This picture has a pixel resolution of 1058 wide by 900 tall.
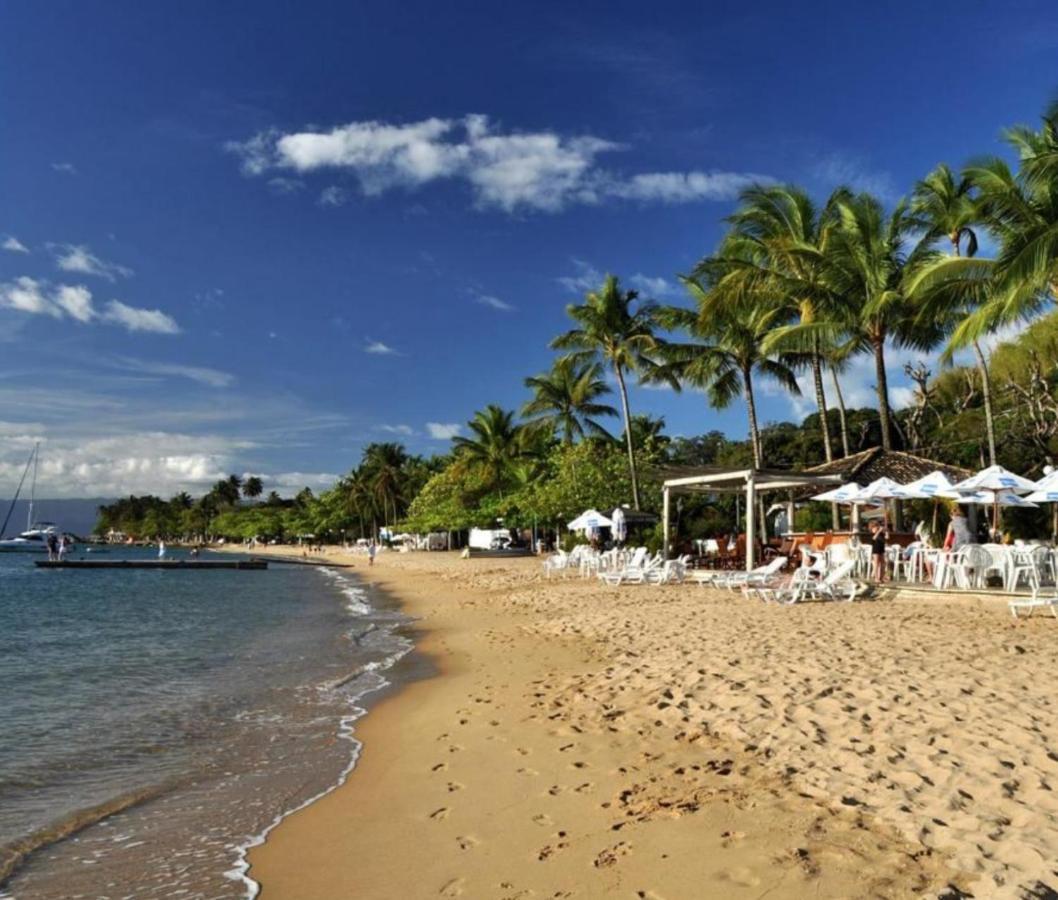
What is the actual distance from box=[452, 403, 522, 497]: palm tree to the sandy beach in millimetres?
38943

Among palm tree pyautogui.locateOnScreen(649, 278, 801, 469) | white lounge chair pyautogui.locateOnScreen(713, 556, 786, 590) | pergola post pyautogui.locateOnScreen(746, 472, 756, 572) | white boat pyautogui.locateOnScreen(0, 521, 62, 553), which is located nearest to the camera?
white lounge chair pyautogui.locateOnScreen(713, 556, 786, 590)

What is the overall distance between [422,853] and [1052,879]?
9.12ft

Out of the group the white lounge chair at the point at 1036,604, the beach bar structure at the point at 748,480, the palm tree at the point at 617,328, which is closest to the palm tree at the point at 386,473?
the palm tree at the point at 617,328

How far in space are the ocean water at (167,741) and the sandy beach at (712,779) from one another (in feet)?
1.44

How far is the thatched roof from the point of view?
17484 mm

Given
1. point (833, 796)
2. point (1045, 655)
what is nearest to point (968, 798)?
point (833, 796)

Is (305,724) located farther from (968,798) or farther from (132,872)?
(968,798)

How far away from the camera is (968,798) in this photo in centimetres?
411

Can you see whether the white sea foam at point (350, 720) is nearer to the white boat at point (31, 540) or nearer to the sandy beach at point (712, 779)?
the sandy beach at point (712, 779)

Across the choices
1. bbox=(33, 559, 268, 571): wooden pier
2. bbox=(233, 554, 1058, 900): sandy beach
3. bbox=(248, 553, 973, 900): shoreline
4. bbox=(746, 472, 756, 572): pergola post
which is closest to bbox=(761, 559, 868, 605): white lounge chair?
bbox=(746, 472, 756, 572): pergola post

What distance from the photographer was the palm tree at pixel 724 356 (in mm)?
25653

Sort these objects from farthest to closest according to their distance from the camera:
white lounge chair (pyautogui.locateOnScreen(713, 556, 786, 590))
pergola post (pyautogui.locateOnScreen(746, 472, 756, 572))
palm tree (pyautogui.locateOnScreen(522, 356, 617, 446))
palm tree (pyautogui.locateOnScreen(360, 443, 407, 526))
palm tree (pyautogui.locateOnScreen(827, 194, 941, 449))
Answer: palm tree (pyautogui.locateOnScreen(360, 443, 407, 526)), palm tree (pyautogui.locateOnScreen(522, 356, 617, 446)), palm tree (pyautogui.locateOnScreen(827, 194, 941, 449)), pergola post (pyautogui.locateOnScreen(746, 472, 756, 572)), white lounge chair (pyautogui.locateOnScreen(713, 556, 786, 590))

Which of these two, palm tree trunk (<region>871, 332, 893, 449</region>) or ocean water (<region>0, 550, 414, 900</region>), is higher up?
palm tree trunk (<region>871, 332, 893, 449</region>)

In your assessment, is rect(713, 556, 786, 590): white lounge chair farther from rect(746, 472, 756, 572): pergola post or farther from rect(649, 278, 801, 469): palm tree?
rect(649, 278, 801, 469): palm tree
